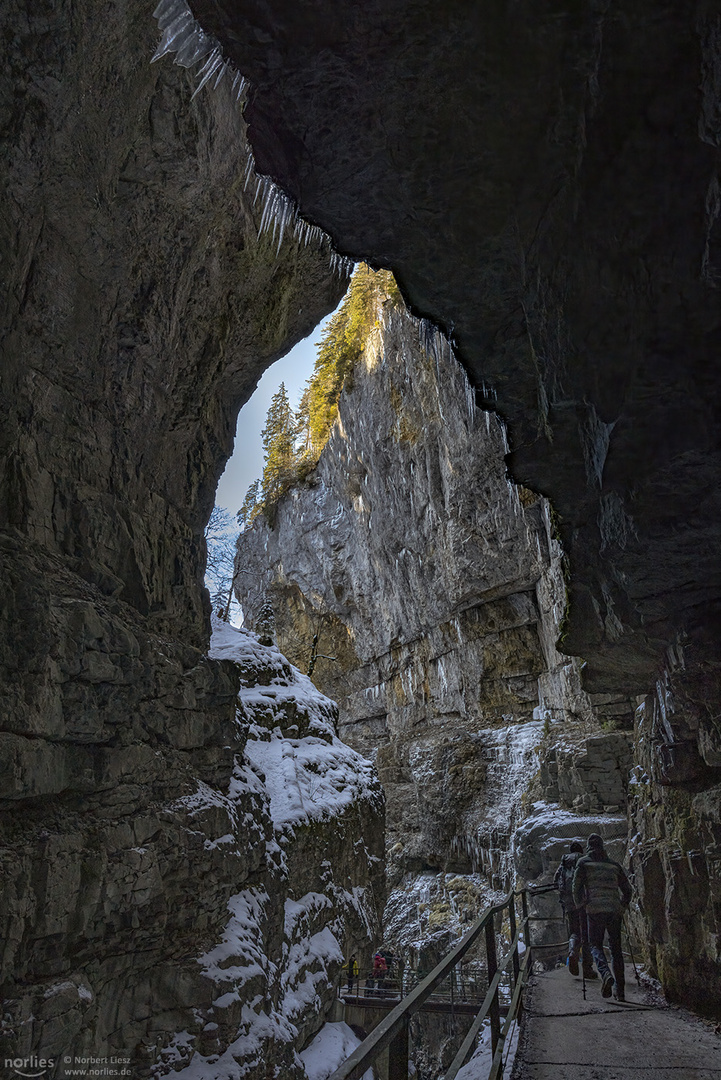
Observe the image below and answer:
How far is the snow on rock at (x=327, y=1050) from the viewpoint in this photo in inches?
313

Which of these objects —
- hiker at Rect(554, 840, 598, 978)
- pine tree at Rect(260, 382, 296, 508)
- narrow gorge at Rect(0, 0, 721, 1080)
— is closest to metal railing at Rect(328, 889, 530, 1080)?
narrow gorge at Rect(0, 0, 721, 1080)

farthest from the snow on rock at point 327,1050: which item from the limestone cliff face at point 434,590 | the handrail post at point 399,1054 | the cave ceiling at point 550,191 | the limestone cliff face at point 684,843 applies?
the limestone cliff face at point 434,590

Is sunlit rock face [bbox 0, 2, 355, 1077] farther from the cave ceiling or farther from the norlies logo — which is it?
the cave ceiling

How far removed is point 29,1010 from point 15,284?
587 cm

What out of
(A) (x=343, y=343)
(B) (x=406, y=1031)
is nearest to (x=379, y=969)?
(B) (x=406, y=1031)

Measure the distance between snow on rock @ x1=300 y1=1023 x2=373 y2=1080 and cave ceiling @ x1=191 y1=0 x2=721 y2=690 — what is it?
722cm

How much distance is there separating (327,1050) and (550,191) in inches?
403

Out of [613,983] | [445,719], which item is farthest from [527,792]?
[613,983]

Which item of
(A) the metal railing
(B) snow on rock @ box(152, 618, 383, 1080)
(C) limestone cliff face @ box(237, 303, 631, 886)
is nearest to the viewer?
(A) the metal railing

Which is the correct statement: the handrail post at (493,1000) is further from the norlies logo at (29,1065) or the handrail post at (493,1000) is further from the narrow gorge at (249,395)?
the norlies logo at (29,1065)

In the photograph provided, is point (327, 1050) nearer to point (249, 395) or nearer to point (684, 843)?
point (684, 843)

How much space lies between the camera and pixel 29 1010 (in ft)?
14.8

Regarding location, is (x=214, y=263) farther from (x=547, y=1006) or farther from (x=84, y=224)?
(x=547, y=1006)

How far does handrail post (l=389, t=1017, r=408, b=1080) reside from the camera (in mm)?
2090
